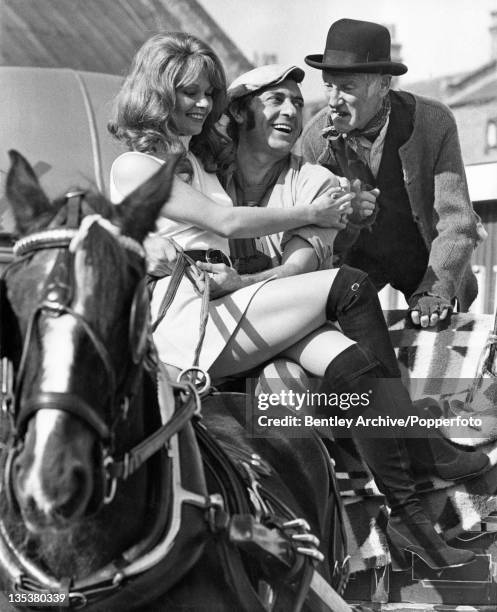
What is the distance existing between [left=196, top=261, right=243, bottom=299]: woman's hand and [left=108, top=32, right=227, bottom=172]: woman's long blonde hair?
34 cm

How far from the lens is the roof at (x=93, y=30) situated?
379 centimetres

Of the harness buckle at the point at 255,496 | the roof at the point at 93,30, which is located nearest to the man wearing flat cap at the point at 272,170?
the roof at the point at 93,30

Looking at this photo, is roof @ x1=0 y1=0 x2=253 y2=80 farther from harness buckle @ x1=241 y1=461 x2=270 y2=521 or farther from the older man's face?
harness buckle @ x1=241 y1=461 x2=270 y2=521

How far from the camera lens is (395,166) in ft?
11.4

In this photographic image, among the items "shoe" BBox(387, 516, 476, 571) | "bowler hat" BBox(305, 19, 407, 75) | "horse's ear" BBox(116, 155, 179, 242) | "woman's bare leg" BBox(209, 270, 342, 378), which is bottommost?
"shoe" BBox(387, 516, 476, 571)

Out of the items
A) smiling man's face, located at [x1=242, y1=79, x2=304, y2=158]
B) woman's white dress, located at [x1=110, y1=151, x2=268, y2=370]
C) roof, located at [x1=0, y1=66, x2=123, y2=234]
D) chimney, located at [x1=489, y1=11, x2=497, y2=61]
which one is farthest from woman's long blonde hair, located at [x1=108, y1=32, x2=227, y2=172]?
chimney, located at [x1=489, y1=11, x2=497, y2=61]

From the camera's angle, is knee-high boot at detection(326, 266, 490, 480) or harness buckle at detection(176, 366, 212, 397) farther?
knee-high boot at detection(326, 266, 490, 480)

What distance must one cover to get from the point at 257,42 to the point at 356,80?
399 millimetres

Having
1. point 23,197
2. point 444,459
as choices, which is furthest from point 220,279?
point 23,197

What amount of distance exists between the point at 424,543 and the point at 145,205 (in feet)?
5.05

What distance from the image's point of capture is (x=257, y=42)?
3.52 metres

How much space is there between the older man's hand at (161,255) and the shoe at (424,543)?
93cm

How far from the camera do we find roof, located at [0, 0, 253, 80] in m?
3.79

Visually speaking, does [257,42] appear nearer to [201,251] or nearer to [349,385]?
[201,251]
